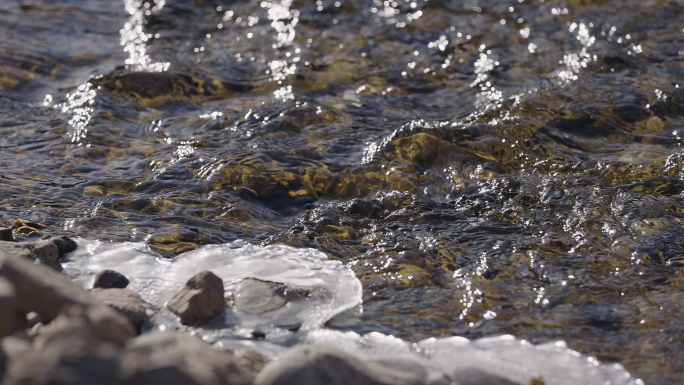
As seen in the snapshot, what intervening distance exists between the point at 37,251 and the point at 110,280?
42 centimetres

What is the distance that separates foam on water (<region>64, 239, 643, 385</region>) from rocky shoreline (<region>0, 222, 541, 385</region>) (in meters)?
0.15

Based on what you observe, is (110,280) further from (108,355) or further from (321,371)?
(321,371)

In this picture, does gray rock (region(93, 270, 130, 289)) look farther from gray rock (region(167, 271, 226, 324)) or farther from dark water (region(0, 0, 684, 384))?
dark water (region(0, 0, 684, 384))

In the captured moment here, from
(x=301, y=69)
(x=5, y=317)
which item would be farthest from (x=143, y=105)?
(x=5, y=317)

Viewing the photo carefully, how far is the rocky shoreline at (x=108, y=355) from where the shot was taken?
203cm

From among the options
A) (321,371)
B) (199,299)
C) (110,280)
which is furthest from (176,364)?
(110,280)

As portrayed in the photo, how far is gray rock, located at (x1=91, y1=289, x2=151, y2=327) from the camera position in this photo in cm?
308

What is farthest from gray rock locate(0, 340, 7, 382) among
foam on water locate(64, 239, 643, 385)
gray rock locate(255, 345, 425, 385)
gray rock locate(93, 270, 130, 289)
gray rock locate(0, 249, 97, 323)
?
gray rock locate(93, 270, 130, 289)

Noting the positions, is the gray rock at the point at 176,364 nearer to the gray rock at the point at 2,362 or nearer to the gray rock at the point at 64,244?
the gray rock at the point at 2,362

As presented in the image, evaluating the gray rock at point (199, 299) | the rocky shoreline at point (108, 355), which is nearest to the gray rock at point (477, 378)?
the rocky shoreline at point (108, 355)

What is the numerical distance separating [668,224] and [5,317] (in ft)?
11.6

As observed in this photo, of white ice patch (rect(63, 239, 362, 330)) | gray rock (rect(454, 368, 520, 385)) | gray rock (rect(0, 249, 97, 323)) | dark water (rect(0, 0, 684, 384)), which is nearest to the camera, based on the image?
gray rock (rect(0, 249, 97, 323))

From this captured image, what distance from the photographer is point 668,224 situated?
4.00 metres

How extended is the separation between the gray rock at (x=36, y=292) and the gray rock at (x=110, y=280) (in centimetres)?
79
